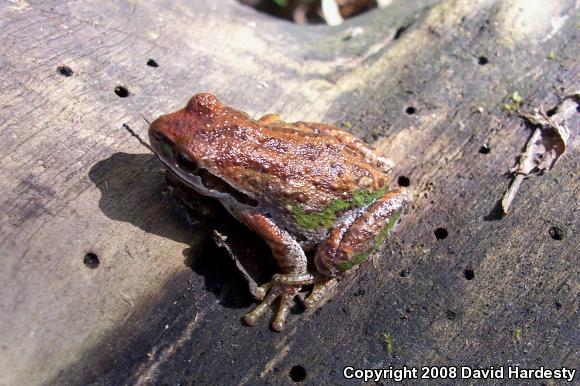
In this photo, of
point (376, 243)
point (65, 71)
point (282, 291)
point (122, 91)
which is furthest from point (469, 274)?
point (65, 71)

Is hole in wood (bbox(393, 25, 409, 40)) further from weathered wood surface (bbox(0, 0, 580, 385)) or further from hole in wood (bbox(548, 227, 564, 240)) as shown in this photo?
hole in wood (bbox(548, 227, 564, 240))

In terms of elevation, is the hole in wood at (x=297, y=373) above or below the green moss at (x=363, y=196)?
below

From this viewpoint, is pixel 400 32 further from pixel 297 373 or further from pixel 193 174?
pixel 297 373

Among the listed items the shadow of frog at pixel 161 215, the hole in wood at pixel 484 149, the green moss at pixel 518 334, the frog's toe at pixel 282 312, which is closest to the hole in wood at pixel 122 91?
the shadow of frog at pixel 161 215

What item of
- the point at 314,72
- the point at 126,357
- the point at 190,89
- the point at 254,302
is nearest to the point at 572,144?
the point at 314,72

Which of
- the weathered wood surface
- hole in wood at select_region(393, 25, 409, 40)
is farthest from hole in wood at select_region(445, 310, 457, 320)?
hole in wood at select_region(393, 25, 409, 40)

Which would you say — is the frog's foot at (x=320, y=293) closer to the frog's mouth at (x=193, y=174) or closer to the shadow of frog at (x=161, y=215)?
Answer: the shadow of frog at (x=161, y=215)
